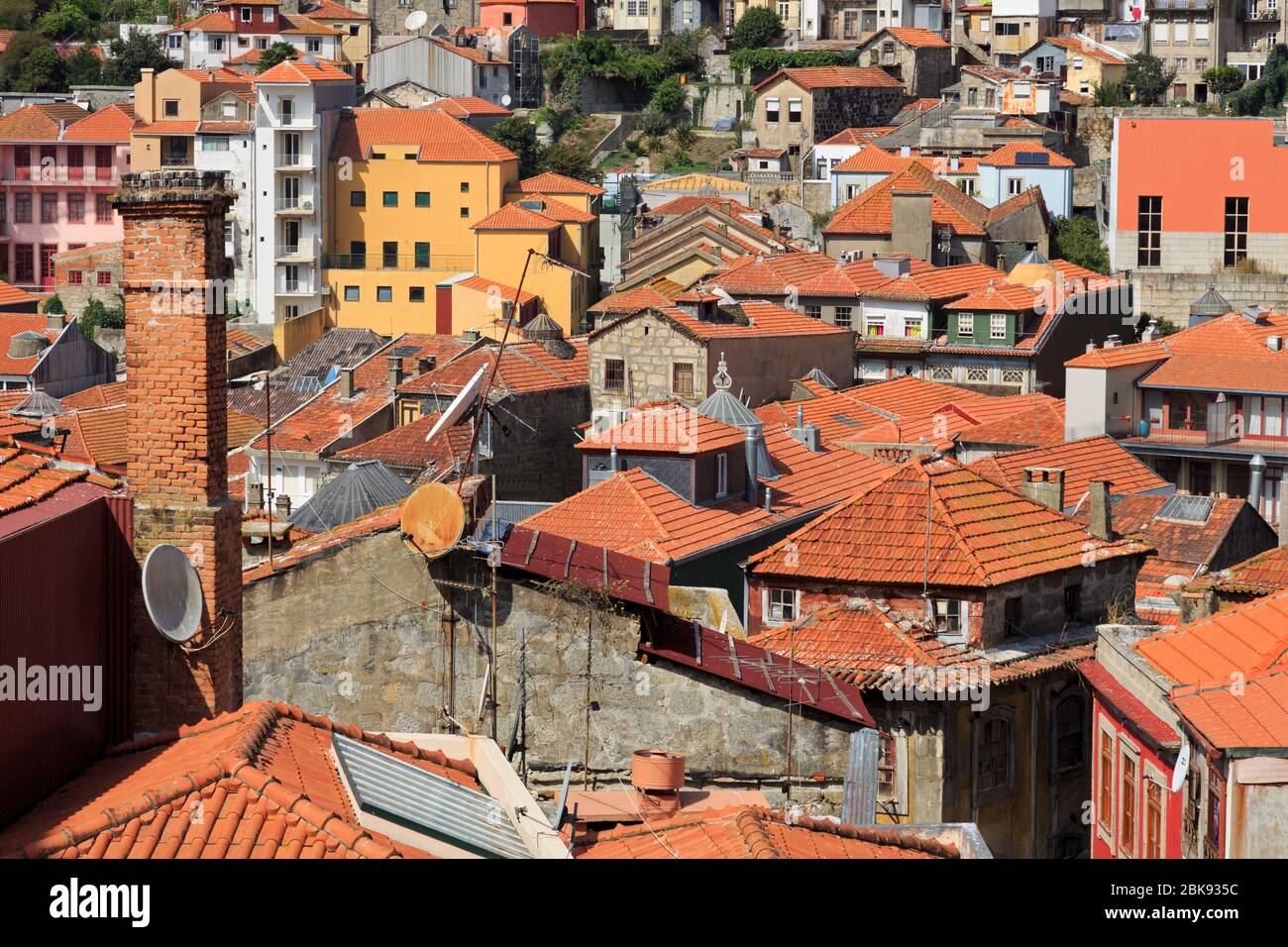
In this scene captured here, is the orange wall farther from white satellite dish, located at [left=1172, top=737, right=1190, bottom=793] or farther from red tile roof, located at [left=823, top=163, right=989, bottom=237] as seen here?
white satellite dish, located at [left=1172, top=737, right=1190, bottom=793]

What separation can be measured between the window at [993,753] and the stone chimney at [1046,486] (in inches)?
319

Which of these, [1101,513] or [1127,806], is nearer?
[1127,806]

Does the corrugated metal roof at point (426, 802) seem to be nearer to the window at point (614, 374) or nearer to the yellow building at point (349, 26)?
the window at point (614, 374)

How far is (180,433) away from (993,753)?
10280 millimetres

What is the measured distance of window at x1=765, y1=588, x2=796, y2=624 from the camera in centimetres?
2425

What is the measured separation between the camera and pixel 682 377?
39750 mm

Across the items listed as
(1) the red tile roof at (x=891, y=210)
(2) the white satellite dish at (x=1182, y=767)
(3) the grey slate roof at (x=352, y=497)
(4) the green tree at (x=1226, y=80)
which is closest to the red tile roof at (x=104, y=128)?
(1) the red tile roof at (x=891, y=210)

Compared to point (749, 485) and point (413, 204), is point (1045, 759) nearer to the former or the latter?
point (749, 485)

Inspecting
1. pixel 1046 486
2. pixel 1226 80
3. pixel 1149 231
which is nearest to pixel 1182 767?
pixel 1046 486

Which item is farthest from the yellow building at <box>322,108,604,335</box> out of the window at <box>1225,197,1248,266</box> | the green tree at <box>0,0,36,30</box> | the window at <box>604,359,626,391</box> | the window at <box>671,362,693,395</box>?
the green tree at <box>0,0,36,30</box>

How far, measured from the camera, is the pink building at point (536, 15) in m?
104

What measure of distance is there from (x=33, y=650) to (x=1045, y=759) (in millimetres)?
12344

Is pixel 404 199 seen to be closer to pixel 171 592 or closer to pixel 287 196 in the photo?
pixel 287 196

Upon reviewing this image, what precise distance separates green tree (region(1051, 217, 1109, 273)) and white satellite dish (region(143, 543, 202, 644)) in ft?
172
